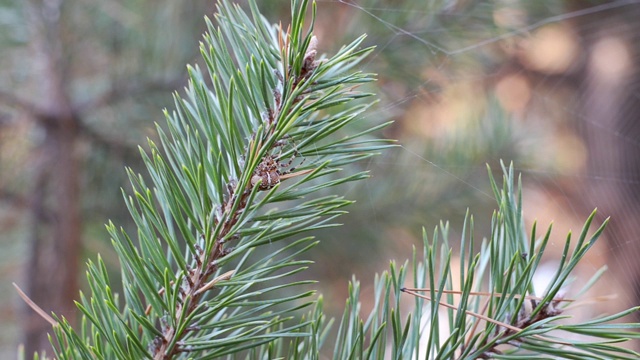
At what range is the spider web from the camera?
0.61 m

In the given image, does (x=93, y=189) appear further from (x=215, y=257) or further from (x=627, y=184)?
(x=627, y=184)

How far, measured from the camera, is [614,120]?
1323mm

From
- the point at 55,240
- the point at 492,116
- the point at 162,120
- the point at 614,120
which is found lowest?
the point at 55,240

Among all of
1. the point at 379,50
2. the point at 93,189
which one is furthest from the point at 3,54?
the point at 379,50

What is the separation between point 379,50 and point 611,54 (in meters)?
1.05

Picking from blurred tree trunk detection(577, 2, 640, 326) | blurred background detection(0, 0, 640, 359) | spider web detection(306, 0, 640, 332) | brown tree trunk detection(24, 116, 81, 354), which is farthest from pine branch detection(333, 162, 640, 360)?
blurred tree trunk detection(577, 2, 640, 326)

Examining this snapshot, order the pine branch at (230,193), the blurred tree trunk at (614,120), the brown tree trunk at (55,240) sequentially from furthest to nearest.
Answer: the blurred tree trunk at (614,120) < the brown tree trunk at (55,240) < the pine branch at (230,193)

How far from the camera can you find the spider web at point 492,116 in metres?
0.61

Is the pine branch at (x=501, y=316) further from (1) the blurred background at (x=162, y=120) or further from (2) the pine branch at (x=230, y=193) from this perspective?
(1) the blurred background at (x=162, y=120)

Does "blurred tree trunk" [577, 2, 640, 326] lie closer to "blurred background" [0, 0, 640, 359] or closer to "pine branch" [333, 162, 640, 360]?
"blurred background" [0, 0, 640, 359]

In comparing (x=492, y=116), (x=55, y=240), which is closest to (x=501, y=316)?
(x=55, y=240)

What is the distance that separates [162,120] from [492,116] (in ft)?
1.46

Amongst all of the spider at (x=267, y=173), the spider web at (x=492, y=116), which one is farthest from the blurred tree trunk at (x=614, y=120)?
the spider at (x=267, y=173)

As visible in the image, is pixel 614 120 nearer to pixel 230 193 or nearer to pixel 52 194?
pixel 52 194
